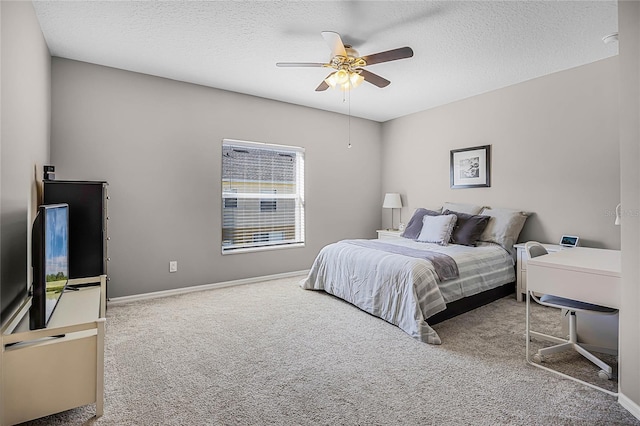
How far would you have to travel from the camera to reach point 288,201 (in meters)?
4.80

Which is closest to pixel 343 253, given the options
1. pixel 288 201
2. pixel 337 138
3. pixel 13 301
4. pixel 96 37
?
pixel 288 201

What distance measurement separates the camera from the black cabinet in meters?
2.58

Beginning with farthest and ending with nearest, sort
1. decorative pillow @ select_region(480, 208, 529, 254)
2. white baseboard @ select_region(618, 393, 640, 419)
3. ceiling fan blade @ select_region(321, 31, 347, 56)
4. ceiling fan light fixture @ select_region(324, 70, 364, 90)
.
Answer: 1. decorative pillow @ select_region(480, 208, 529, 254)
2. ceiling fan light fixture @ select_region(324, 70, 364, 90)
3. ceiling fan blade @ select_region(321, 31, 347, 56)
4. white baseboard @ select_region(618, 393, 640, 419)

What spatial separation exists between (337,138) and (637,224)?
4.02m

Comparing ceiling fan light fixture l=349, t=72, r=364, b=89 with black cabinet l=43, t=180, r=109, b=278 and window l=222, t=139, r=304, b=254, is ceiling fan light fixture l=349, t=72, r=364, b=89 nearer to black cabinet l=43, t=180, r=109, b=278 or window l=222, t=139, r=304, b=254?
window l=222, t=139, r=304, b=254

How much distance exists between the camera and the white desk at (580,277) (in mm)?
1812

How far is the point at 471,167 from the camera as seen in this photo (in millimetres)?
4402

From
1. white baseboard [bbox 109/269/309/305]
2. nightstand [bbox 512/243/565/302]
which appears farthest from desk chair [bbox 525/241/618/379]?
white baseboard [bbox 109/269/309/305]

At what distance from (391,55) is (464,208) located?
2577 millimetres

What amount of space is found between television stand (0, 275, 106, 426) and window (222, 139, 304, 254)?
2.52 meters

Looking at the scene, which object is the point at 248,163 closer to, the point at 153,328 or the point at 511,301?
the point at 153,328

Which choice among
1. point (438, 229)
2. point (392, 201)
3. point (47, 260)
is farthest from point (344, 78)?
point (392, 201)

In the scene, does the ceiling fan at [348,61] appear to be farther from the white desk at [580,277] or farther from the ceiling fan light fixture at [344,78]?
the white desk at [580,277]

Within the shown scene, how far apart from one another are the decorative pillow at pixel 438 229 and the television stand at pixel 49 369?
11.1ft
